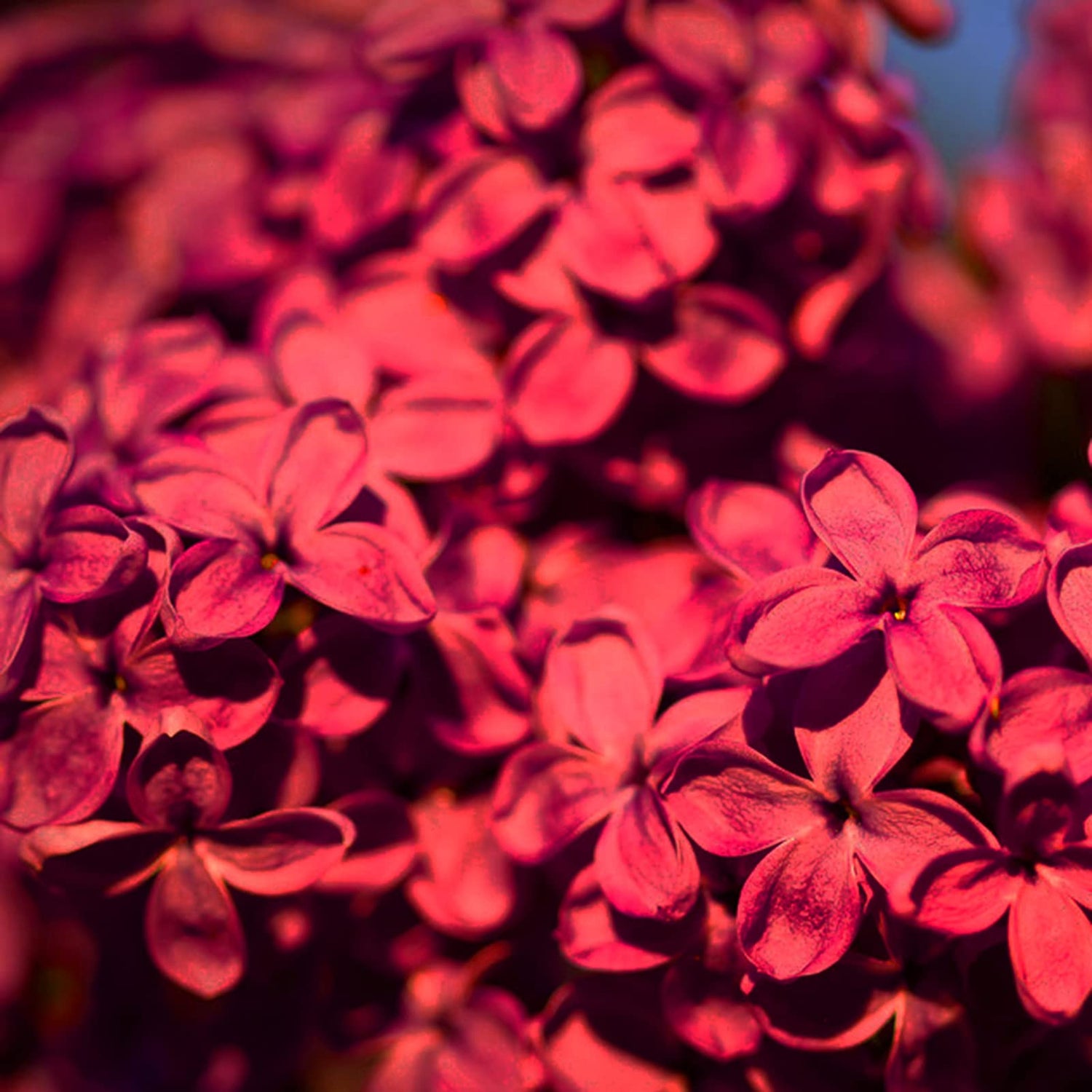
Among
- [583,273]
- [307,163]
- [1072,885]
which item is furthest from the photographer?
[307,163]

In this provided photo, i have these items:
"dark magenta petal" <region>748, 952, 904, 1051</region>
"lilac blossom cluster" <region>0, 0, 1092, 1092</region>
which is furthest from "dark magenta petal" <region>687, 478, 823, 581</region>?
"dark magenta petal" <region>748, 952, 904, 1051</region>

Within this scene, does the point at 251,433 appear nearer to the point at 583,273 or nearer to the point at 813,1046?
the point at 583,273

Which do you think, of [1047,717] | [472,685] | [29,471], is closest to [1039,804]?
[1047,717]

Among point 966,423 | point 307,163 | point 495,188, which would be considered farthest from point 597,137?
point 966,423

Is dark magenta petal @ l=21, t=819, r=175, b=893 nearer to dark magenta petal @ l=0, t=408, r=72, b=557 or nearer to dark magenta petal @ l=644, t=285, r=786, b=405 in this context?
dark magenta petal @ l=0, t=408, r=72, b=557

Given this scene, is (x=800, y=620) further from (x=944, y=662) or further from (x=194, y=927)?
(x=194, y=927)

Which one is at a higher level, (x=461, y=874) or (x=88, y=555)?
(x=88, y=555)
